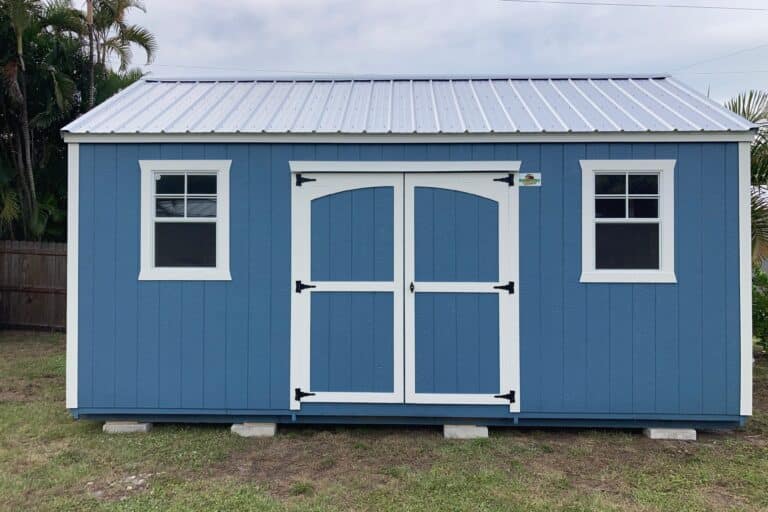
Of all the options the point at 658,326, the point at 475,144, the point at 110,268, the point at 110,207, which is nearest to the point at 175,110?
the point at 110,207

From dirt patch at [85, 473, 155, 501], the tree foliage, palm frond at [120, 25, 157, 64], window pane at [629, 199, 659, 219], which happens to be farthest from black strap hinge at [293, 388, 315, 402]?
palm frond at [120, 25, 157, 64]

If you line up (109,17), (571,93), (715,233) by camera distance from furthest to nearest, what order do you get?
(109,17) < (571,93) < (715,233)

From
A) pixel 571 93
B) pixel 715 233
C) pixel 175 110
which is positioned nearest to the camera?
pixel 715 233

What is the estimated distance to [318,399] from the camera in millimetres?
4391

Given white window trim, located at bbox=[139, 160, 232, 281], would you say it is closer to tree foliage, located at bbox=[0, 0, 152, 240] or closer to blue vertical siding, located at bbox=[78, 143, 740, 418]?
blue vertical siding, located at bbox=[78, 143, 740, 418]

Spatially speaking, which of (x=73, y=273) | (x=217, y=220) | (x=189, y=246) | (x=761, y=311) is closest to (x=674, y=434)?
(x=761, y=311)

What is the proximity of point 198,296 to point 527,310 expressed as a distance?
8.83ft

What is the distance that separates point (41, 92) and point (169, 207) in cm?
626

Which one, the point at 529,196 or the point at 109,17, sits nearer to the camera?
the point at 529,196

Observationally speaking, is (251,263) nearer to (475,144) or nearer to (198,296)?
(198,296)

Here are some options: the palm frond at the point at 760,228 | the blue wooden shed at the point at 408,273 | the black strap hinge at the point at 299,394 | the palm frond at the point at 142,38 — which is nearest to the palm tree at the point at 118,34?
the palm frond at the point at 142,38

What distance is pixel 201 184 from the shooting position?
445cm

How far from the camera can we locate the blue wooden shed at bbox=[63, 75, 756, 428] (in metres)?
4.28

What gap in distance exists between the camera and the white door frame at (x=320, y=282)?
4371 millimetres
